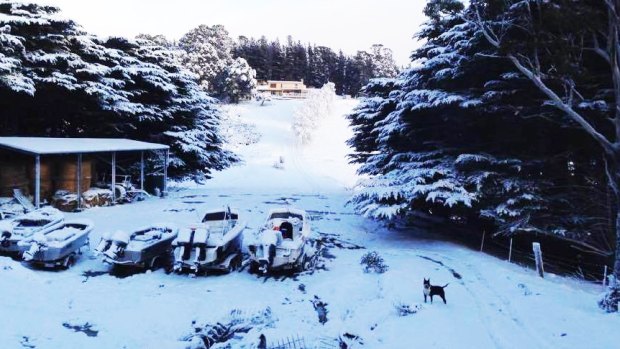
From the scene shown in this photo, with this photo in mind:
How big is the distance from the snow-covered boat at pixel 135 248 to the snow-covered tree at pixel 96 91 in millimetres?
12513

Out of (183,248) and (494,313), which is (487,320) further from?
(183,248)

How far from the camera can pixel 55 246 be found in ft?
35.1

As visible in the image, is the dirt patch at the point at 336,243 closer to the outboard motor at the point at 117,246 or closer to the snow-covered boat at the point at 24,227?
the outboard motor at the point at 117,246

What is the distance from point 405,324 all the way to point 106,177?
73.5 ft

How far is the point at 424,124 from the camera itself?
1714 centimetres

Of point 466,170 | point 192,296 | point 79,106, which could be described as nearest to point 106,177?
point 79,106

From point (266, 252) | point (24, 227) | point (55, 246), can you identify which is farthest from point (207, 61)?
point (266, 252)

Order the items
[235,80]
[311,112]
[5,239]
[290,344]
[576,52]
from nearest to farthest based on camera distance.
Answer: [290,344], [576,52], [5,239], [311,112], [235,80]

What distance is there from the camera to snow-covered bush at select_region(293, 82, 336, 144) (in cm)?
5928

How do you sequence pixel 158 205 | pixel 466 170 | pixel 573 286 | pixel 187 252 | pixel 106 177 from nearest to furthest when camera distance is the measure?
pixel 573 286 < pixel 187 252 < pixel 466 170 < pixel 158 205 < pixel 106 177

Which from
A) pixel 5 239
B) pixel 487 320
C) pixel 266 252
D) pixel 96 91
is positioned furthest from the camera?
pixel 96 91

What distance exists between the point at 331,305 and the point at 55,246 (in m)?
6.95

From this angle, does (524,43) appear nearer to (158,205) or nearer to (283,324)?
(283,324)

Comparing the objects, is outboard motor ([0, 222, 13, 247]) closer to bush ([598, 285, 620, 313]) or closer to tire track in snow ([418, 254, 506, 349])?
tire track in snow ([418, 254, 506, 349])
